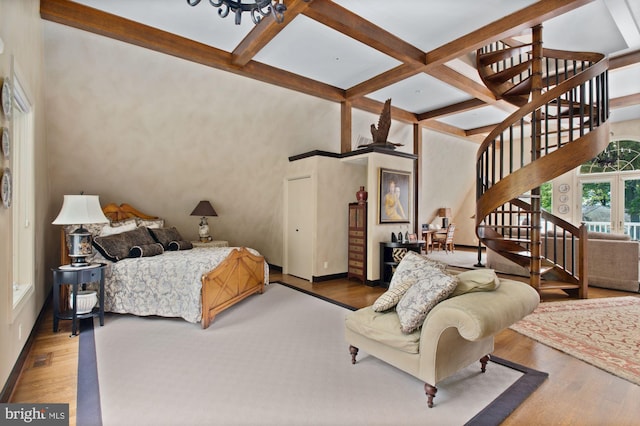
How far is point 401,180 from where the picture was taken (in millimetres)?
5383

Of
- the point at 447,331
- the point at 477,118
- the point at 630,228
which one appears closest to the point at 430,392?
the point at 447,331

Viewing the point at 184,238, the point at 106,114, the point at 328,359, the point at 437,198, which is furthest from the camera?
the point at 437,198

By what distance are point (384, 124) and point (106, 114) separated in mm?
3982

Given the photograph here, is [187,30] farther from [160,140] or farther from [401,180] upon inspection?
[401,180]

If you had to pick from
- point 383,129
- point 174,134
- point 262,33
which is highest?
point 262,33

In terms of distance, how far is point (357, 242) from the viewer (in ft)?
17.7

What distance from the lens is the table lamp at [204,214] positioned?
16.5ft

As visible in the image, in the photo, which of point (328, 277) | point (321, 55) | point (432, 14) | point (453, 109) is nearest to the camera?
point (432, 14)

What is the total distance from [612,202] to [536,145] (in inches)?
238

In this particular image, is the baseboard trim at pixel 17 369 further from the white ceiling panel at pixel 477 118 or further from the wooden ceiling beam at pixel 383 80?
the white ceiling panel at pixel 477 118

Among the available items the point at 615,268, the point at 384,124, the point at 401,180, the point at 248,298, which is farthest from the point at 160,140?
the point at 615,268

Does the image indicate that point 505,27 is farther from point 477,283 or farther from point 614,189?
point 614,189

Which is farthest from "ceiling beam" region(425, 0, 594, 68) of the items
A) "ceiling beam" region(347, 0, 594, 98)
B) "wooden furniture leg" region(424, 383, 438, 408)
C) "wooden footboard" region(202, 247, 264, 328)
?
"wooden furniture leg" region(424, 383, 438, 408)

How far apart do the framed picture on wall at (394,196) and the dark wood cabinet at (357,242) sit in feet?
1.08
